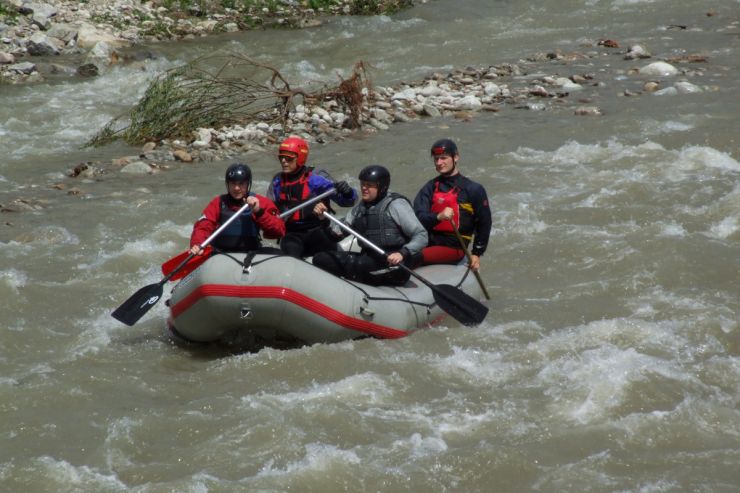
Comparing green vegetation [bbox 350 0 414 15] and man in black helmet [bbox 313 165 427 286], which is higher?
man in black helmet [bbox 313 165 427 286]

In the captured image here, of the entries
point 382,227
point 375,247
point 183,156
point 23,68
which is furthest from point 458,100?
point 375,247

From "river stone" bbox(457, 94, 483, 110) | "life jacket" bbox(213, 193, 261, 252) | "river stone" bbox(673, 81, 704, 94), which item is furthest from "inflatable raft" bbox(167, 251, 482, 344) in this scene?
"river stone" bbox(673, 81, 704, 94)

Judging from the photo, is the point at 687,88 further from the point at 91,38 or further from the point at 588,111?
the point at 91,38

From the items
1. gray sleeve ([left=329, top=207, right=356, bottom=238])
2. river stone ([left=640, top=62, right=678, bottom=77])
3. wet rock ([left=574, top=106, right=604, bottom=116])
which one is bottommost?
wet rock ([left=574, top=106, right=604, bottom=116])

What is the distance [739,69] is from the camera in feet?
46.6

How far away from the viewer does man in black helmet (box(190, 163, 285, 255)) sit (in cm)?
667

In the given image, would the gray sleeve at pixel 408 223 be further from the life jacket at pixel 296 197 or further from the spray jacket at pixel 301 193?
the life jacket at pixel 296 197

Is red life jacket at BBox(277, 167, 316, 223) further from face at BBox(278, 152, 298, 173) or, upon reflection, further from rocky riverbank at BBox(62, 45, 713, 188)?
rocky riverbank at BBox(62, 45, 713, 188)

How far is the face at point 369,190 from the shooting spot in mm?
6715

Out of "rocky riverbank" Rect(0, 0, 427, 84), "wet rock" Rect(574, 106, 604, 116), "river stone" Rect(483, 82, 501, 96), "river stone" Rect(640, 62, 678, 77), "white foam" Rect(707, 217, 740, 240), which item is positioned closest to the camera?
"white foam" Rect(707, 217, 740, 240)

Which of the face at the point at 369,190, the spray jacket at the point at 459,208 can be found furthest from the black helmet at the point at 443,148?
the face at the point at 369,190

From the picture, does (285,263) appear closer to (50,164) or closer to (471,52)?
(50,164)

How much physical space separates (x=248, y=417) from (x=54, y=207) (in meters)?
5.05

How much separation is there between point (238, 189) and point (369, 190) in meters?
0.86
